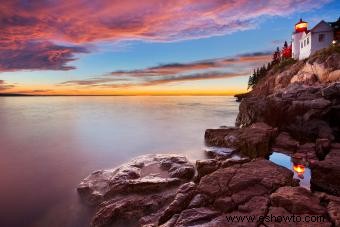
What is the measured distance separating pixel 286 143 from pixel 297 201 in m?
10.7

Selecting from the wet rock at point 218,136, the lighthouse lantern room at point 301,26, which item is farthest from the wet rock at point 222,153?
the lighthouse lantern room at point 301,26

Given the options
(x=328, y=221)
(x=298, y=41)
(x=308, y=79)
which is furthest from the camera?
(x=298, y=41)

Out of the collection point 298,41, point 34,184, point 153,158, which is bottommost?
point 34,184

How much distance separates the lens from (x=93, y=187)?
11625mm

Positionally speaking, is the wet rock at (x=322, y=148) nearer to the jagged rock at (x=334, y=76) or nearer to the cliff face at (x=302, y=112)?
the cliff face at (x=302, y=112)

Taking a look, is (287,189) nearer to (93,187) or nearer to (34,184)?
(93,187)

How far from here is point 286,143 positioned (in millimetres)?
16234

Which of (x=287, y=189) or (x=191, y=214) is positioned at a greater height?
(x=287, y=189)

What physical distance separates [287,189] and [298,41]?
52.4 metres

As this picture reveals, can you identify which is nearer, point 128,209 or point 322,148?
point 128,209

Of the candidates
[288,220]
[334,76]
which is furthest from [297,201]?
[334,76]

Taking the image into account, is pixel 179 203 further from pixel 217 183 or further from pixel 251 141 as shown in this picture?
pixel 251 141

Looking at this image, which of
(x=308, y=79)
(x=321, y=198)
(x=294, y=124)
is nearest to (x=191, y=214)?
(x=321, y=198)

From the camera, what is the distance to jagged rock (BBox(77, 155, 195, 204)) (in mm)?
10336
